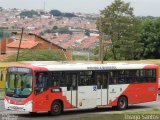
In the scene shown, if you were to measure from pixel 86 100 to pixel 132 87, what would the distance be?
3351 mm

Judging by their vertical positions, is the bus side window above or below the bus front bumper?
above

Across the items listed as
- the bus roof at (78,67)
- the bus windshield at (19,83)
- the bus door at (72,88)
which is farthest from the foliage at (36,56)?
the bus windshield at (19,83)

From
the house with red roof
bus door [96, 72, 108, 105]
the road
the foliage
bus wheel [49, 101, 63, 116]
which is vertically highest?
the house with red roof

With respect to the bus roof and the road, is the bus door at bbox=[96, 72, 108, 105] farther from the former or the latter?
the road

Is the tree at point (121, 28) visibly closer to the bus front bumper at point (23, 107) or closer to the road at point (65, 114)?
the road at point (65, 114)

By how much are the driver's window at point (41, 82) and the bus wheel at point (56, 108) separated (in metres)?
1.00

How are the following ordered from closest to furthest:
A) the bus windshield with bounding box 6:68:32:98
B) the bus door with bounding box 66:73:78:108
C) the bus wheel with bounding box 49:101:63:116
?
the bus windshield with bounding box 6:68:32:98
the bus wheel with bounding box 49:101:63:116
the bus door with bounding box 66:73:78:108

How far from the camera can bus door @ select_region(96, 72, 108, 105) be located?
24406mm

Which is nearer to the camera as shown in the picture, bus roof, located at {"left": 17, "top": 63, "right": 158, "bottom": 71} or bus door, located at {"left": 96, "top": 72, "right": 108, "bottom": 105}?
bus roof, located at {"left": 17, "top": 63, "right": 158, "bottom": 71}

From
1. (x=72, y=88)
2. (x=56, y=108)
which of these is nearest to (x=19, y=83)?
(x=56, y=108)

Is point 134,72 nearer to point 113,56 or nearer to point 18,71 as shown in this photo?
point 18,71

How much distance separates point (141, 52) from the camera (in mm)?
67250

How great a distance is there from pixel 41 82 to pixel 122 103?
5.84 meters

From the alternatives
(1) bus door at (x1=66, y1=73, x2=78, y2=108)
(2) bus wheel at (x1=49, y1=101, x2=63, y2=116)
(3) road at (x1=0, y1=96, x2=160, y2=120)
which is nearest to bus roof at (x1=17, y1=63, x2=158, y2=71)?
(1) bus door at (x1=66, y1=73, x2=78, y2=108)
